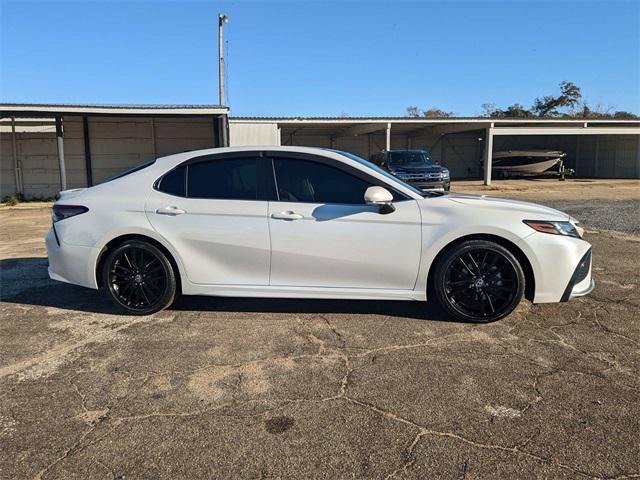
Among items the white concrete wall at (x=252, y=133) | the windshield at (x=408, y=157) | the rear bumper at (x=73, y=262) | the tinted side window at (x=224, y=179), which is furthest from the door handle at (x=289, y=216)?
the white concrete wall at (x=252, y=133)

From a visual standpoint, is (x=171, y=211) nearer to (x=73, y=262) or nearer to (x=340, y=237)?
(x=73, y=262)

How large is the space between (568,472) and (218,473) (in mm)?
1650

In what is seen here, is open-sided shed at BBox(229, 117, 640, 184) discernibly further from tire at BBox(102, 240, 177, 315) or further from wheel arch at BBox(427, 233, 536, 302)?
wheel arch at BBox(427, 233, 536, 302)

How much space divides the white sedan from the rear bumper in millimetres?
12

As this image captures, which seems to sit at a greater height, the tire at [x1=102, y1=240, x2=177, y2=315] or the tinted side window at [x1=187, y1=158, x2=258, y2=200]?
the tinted side window at [x1=187, y1=158, x2=258, y2=200]

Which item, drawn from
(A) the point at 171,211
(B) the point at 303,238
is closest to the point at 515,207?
(B) the point at 303,238

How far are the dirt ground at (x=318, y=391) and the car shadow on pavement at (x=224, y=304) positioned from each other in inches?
1.4

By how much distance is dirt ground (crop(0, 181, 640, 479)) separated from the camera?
8.32 feet

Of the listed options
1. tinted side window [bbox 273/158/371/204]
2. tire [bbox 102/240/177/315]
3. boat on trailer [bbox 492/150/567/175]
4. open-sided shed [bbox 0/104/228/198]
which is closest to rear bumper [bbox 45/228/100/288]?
tire [bbox 102/240/177/315]

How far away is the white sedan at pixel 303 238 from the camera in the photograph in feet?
14.4

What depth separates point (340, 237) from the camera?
4422 millimetres

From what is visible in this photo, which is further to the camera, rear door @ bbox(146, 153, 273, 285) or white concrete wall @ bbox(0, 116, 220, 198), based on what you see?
white concrete wall @ bbox(0, 116, 220, 198)

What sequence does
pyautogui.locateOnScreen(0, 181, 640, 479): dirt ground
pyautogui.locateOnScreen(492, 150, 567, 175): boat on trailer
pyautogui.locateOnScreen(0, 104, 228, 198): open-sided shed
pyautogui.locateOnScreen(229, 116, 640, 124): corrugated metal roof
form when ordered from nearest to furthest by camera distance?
A: 1. pyautogui.locateOnScreen(0, 181, 640, 479): dirt ground
2. pyautogui.locateOnScreen(0, 104, 228, 198): open-sided shed
3. pyautogui.locateOnScreen(229, 116, 640, 124): corrugated metal roof
4. pyautogui.locateOnScreen(492, 150, 567, 175): boat on trailer

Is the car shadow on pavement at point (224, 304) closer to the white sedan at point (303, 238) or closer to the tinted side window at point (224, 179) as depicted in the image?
the white sedan at point (303, 238)
